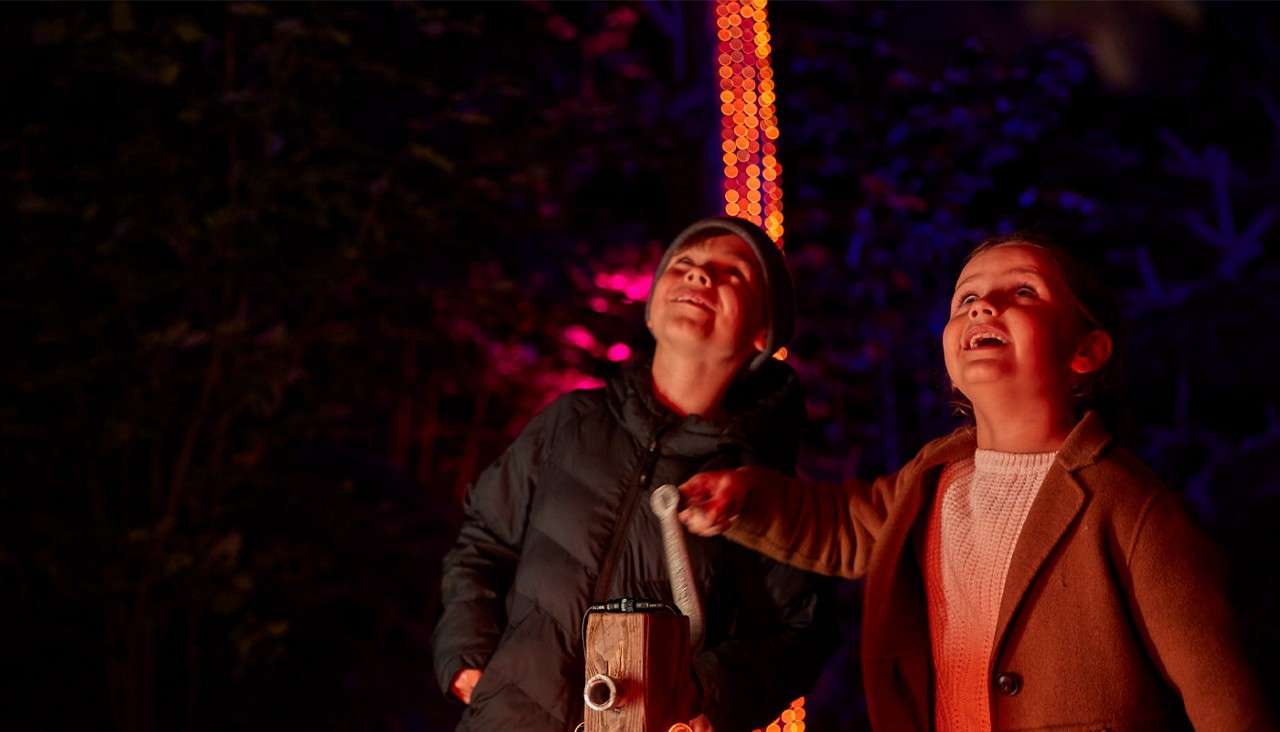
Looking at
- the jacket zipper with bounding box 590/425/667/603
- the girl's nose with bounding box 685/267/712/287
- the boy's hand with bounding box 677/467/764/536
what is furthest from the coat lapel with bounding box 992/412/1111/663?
the girl's nose with bounding box 685/267/712/287

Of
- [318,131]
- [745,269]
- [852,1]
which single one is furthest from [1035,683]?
[852,1]

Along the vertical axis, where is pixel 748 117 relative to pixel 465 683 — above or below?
above

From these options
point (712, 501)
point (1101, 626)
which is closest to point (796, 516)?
point (712, 501)

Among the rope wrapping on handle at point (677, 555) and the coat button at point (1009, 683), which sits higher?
the rope wrapping on handle at point (677, 555)

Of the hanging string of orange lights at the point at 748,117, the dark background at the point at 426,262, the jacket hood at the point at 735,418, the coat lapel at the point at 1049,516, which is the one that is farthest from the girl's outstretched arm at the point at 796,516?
the hanging string of orange lights at the point at 748,117

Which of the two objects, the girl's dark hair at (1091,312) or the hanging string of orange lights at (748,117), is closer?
the girl's dark hair at (1091,312)

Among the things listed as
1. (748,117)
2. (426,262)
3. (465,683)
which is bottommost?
(465,683)

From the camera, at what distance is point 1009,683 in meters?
1.74

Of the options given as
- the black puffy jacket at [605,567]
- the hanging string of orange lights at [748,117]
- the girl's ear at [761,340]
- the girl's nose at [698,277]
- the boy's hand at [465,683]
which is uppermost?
the hanging string of orange lights at [748,117]

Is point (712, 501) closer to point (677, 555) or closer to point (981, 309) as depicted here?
point (677, 555)

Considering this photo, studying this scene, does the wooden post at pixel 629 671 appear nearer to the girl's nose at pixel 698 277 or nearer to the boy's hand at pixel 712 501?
the boy's hand at pixel 712 501

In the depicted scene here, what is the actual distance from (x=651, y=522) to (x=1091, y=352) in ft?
3.33

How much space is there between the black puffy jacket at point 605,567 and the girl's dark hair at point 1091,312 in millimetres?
719

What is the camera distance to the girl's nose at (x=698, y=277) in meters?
2.46
